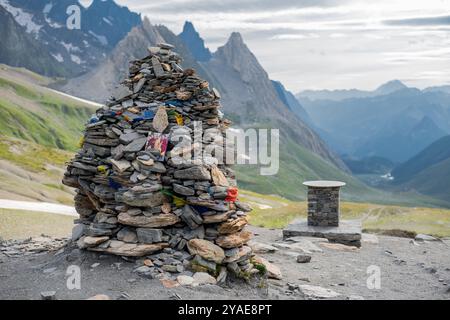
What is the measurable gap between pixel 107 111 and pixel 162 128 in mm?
2996

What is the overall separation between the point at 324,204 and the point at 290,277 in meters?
12.9

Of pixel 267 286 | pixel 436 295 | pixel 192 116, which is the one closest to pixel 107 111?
pixel 192 116

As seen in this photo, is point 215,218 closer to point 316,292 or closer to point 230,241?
point 230,241

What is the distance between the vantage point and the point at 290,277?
23.5 metres

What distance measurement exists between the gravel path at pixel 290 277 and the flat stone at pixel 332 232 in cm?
108

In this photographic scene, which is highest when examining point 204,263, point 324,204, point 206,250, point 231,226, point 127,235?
point 231,226

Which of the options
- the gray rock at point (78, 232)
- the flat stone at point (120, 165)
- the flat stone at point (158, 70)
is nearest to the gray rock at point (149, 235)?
the flat stone at point (120, 165)

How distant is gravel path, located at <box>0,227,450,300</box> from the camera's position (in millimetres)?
18438

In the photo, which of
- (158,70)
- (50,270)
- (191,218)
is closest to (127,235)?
(191,218)

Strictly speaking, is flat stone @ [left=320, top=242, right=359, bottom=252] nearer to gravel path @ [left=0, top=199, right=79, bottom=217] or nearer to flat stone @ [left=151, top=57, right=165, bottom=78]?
flat stone @ [left=151, top=57, right=165, bottom=78]

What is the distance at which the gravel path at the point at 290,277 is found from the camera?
1844 centimetres

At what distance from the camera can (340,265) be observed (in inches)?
1078

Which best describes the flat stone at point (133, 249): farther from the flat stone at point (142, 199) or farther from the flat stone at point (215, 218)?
the flat stone at point (215, 218)

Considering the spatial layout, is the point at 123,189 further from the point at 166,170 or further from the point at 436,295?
the point at 436,295
